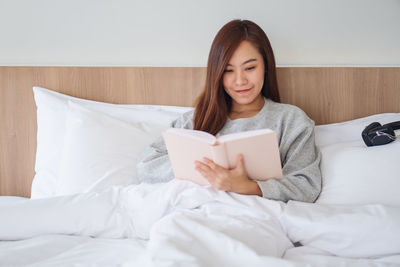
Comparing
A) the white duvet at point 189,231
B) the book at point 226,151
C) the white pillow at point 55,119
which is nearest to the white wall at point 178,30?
the white pillow at point 55,119

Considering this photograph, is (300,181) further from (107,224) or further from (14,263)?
(14,263)

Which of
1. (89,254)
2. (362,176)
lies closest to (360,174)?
(362,176)

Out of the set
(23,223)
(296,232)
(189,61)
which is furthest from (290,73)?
(23,223)

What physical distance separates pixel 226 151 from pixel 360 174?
1.46 feet

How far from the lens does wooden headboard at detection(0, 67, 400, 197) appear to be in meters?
1.51

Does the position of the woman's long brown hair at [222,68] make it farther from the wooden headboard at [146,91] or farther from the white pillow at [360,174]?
the white pillow at [360,174]

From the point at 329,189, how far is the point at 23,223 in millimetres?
907

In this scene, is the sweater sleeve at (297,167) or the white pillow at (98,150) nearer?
the sweater sleeve at (297,167)

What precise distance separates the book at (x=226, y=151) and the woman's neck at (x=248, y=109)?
16.0 inches

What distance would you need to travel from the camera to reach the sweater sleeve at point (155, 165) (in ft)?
3.99

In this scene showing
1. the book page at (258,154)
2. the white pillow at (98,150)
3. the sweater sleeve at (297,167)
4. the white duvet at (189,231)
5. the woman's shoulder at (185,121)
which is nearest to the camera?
the white duvet at (189,231)

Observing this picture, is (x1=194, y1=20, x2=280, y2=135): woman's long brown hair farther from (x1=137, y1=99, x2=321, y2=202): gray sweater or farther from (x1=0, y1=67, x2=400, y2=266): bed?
(x1=0, y1=67, x2=400, y2=266): bed

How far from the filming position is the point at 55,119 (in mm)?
1454

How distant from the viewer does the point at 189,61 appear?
5.31 feet
